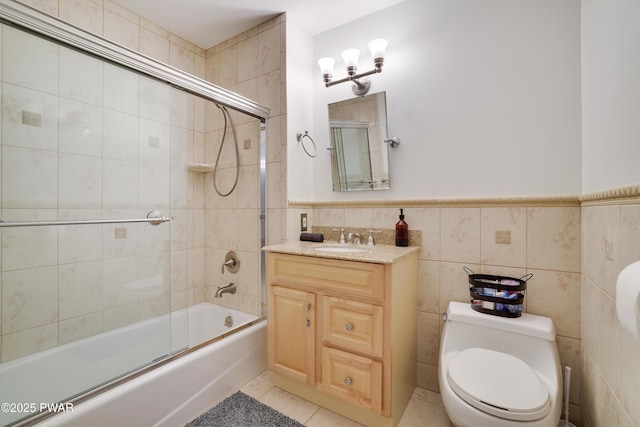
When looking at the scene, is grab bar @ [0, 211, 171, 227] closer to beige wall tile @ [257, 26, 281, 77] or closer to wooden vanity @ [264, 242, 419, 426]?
wooden vanity @ [264, 242, 419, 426]

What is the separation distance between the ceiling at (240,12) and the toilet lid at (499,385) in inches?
84.0

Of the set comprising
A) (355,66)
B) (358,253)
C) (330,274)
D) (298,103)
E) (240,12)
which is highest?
(240,12)

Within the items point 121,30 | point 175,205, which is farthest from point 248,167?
point 121,30

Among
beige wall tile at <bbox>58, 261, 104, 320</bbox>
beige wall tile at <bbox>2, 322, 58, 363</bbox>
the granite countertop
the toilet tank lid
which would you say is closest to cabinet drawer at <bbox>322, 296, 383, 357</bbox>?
the granite countertop

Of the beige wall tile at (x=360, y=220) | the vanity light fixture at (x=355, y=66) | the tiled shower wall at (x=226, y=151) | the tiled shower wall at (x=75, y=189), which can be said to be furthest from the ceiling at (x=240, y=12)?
the beige wall tile at (x=360, y=220)

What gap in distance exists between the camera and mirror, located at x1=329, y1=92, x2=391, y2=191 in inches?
74.4

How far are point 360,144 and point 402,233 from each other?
2.27 feet

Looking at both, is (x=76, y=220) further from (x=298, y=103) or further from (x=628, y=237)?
(x=628, y=237)

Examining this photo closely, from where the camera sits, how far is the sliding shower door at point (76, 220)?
1262 mm

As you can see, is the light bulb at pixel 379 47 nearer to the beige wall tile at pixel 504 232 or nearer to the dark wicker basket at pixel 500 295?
the beige wall tile at pixel 504 232

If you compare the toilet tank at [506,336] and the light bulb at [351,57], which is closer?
the toilet tank at [506,336]

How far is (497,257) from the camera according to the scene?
5.02ft

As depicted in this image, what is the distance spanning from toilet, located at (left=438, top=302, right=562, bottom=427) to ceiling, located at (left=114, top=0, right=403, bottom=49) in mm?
2031

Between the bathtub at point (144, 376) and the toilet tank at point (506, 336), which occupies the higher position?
the toilet tank at point (506, 336)
